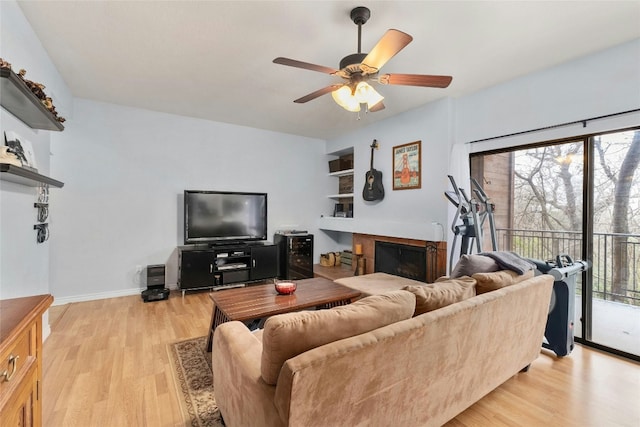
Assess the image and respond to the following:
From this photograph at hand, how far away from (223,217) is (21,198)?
91.2 inches

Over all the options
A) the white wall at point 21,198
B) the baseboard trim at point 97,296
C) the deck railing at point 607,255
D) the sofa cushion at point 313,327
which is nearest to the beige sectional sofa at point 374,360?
the sofa cushion at point 313,327

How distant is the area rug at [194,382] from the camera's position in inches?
65.5

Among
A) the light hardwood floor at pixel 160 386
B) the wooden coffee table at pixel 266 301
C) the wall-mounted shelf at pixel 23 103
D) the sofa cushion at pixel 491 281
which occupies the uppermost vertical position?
the wall-mounted shelf at pixel 23 103

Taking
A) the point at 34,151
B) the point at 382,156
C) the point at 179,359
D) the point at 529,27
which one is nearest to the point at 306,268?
the point at 382,156

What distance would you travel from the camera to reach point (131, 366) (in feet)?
7.13

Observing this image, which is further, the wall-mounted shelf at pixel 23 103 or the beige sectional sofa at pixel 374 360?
the wall-mounted shelf at pixel 23 103

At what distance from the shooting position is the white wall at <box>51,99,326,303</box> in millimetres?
3596

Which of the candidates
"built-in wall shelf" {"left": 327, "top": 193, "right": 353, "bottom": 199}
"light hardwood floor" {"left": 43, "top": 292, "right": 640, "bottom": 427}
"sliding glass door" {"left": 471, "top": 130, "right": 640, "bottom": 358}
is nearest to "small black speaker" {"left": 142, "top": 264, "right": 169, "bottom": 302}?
"light hardwood floor" {"left": 43, "top": 292, "right": 640, "bottom": 427}

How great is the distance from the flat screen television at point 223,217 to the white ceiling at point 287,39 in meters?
1.44

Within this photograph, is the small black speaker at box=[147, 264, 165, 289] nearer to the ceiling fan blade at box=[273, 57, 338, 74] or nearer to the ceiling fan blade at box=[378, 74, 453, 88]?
the ceiling fan blade at box=[273, 57, 338, 74]

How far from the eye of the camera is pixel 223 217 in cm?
431

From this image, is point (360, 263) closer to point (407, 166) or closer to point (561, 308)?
point (407, 166)

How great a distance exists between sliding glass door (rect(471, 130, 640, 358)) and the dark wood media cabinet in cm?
340

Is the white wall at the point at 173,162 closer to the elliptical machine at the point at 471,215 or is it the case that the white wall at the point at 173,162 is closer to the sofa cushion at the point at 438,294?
the elliptical machine at the point at 471,215
